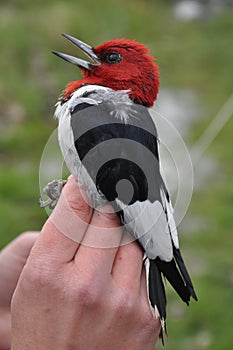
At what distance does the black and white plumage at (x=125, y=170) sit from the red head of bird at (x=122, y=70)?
132mm

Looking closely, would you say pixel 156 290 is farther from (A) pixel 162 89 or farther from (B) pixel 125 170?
(A) pixel 162 89

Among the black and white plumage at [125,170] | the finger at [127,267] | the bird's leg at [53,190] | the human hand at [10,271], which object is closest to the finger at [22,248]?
the human hand at [10,271]

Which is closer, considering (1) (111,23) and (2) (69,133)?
(2) (69,133)

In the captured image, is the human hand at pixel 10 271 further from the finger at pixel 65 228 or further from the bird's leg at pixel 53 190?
the finger at pixel 65 228

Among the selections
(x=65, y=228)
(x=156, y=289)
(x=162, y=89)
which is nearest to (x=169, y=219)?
(x=156, y=289)

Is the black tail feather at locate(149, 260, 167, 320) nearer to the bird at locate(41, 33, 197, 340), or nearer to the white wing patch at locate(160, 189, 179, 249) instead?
the bird at locate(41, 33, 197, 340)

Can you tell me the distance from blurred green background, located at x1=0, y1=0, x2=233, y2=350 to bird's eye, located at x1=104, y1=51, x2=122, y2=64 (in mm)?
1810

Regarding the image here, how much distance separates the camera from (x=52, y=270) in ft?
4.64

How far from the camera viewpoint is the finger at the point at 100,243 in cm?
144

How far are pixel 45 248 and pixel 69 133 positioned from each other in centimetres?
33

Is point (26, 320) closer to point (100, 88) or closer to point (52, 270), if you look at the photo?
point (52, 270)

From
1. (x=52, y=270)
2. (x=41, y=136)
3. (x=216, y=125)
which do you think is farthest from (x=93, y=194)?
(x=216, y=125)

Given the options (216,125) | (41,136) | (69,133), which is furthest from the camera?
(216,125)

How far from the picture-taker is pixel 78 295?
1.39 m
